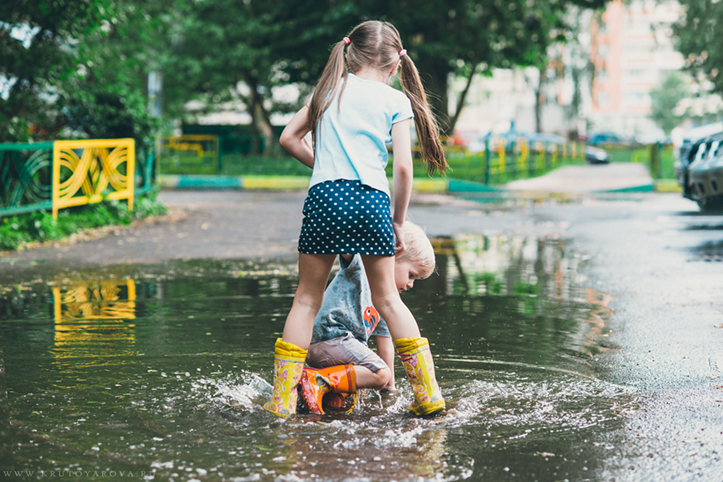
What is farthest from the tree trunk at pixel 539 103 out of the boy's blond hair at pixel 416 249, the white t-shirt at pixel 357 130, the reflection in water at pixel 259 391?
the white t-shirt at pixel 357 130

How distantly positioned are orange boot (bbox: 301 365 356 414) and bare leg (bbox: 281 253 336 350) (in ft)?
0.46

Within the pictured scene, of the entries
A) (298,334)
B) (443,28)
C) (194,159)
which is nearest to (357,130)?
(298,334)

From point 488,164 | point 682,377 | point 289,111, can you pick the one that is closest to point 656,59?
point 289,111

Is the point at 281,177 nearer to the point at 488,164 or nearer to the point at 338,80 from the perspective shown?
the point at 488,164

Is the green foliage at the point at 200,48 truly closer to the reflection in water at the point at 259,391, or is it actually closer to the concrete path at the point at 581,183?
the reflection in water at the point at 259,391

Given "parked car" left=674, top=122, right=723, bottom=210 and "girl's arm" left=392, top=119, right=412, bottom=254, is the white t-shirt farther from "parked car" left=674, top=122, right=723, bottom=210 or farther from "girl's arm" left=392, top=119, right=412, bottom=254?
"parked car" left=674, top=122, right=723, bottom=210

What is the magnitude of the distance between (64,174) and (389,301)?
843cm

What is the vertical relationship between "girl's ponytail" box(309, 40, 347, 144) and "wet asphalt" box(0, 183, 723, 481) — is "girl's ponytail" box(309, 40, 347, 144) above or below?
above

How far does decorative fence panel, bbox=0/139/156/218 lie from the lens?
10039mm

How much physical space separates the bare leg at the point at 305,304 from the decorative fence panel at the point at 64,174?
6.89 meters

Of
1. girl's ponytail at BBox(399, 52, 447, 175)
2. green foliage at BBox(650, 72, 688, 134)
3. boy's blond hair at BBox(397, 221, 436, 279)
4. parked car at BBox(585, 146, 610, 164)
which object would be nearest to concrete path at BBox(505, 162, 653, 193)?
parked car at BBox(585, 146, 610, 164)

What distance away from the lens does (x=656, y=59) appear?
127 metres

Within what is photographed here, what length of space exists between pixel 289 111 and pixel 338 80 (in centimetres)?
3447

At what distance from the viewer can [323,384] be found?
12.3 feet
